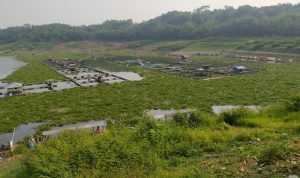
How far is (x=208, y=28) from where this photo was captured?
11106 cm

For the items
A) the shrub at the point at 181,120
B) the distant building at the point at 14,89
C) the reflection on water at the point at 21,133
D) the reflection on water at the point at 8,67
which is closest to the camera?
the shrub at the point at 181,120

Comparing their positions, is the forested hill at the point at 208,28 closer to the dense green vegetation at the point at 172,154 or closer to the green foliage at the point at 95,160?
the dense green vegetation at the point at 172,154

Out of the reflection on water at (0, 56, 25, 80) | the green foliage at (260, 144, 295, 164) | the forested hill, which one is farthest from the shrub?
the forested hill

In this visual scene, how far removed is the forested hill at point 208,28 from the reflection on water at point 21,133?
249 feet

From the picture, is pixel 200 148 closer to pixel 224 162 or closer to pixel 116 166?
pixel 224 162

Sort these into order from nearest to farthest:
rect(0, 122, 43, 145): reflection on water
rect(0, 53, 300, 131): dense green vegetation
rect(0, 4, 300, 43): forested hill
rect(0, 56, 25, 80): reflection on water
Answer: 1. rect(0, 122, 43, 145): reflection on water
2. rect(0, 53, 300, 131): dense green vegetation
3. rect(0, 56, 25, 80): reflection on water
4. rect(0, 4, 300, 43): forested hill

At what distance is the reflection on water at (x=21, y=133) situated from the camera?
20.9 m

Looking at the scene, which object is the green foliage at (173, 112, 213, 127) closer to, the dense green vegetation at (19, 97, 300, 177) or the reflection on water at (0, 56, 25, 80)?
the dense green vegetation at (19, 97, 300, 177)

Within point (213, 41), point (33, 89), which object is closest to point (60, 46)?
point (213, 41)

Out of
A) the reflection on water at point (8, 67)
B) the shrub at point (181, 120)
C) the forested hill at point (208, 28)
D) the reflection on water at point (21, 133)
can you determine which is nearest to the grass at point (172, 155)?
the shrub at point (181, 120)

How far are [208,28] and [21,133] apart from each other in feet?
315

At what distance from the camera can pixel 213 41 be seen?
96.1 m

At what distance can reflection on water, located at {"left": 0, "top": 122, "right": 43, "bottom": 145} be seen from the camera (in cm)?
2089

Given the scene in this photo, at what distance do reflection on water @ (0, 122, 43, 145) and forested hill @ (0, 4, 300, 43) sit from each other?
7602 centimetres
